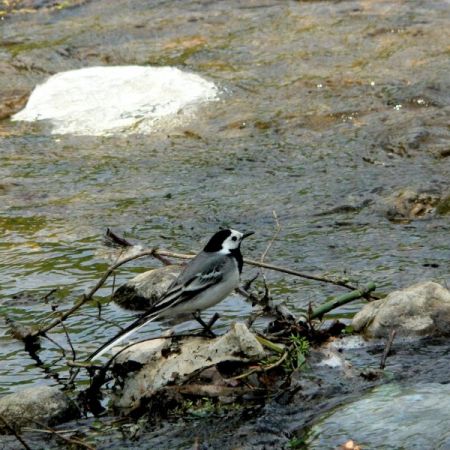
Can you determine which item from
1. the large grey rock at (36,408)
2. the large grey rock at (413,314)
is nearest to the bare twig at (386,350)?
the large grey rock at (413,314)

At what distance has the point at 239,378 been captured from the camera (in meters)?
5.85

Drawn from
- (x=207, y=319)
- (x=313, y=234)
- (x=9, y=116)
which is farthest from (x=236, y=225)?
(x=9, y=116)

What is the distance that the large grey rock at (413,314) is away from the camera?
6480 millimetres

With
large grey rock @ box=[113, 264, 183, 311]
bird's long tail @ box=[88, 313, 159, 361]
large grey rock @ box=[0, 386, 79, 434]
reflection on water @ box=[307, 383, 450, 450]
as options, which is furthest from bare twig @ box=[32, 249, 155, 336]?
reflection on water @ box=[307, 383, 450, 450]

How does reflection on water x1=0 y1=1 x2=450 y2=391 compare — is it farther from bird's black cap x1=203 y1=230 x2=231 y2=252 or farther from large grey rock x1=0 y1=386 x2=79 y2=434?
bird's black cap x1=203 y1=230 x2=231 y2=252

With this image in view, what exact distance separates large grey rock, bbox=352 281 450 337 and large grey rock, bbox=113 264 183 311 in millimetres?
1406

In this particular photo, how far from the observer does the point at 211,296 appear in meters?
6.38

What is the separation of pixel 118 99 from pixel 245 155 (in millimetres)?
1768

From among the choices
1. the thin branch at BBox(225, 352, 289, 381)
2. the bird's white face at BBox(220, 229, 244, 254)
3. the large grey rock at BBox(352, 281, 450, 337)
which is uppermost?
the bird's white face at BBox(220, 229, 244, 254)

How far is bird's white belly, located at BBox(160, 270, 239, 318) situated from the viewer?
636 centimetres

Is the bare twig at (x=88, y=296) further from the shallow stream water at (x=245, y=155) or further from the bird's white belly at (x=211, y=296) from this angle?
the bird's white belly at (x=211, y=296)

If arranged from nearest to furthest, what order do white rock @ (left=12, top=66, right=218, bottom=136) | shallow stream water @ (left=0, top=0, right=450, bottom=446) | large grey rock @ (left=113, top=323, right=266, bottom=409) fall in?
large grey rock @ (left=113, top=323, right=266, bottom=409) → shallow stream water @ (left=0, top=0, right=450, bottom=446) → white rock @ (left=12, top=66, right=218, bottom=136)

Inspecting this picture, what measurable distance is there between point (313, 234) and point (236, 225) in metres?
0.61

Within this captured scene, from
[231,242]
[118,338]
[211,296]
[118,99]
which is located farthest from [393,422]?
[118,99]
